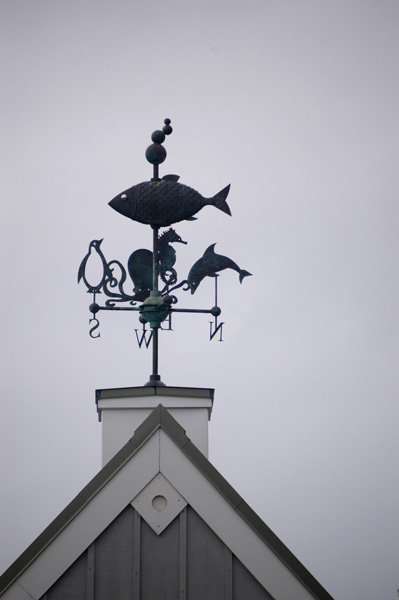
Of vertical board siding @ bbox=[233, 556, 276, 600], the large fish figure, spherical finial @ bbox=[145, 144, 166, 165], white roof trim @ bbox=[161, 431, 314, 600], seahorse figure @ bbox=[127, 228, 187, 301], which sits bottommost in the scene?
vertical board siding @ bbox=[233, 556, 276, 600]

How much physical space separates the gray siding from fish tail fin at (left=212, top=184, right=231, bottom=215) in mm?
3437

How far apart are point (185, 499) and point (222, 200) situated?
11.1ft

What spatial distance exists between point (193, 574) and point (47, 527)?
960 millimetres

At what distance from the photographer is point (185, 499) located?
21.5 ft

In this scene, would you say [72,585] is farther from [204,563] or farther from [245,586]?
[245,586]

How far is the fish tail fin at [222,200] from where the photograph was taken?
359 inches

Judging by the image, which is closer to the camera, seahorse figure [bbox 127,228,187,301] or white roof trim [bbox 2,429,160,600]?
white roof trim [bbox 2,429,160,600]

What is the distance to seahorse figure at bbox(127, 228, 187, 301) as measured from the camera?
29.5 ft

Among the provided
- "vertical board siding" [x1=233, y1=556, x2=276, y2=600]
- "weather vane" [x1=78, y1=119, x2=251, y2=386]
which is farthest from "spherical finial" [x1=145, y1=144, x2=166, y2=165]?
"vertical board siding" [x1=233, y1=556, x2=276, y2=600]

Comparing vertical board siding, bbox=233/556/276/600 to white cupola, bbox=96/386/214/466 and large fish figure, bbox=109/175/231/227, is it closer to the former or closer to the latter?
white cupola, bbox=96/386/214/466

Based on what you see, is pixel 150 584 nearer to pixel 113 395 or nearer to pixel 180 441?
pixel 180 441

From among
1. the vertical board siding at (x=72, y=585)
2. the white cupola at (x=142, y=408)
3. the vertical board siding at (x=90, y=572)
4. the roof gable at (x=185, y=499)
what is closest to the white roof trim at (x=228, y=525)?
the roof gable at (x=185, y=499)

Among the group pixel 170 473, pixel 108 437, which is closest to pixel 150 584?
pixel 170 473

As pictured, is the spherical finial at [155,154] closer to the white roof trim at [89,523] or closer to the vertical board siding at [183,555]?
the white roof trim at [89,523]
